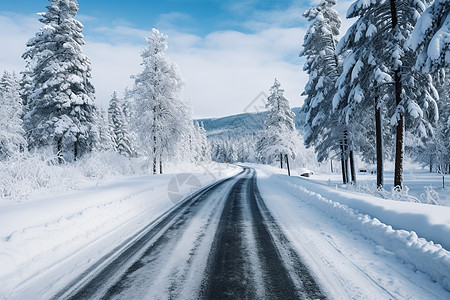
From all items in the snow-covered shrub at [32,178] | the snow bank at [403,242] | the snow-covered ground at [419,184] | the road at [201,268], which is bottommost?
the snow-covered ground at [419,184]

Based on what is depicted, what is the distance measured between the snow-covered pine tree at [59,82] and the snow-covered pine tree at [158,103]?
4411mm

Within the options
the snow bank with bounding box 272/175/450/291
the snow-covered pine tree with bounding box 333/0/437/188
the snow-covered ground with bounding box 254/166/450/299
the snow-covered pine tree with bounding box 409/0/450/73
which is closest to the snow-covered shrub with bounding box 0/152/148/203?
the snow-covered ground with bounding box 254/166/450/299

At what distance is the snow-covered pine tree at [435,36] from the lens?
5.89 meters

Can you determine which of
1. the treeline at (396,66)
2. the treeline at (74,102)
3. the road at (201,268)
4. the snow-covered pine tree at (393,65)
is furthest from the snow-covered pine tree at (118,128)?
the road at (201,268)

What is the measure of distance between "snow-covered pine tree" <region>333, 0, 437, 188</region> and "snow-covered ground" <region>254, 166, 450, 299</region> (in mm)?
6342

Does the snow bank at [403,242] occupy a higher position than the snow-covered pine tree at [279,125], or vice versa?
the snow-covered pine tree at [279,125]

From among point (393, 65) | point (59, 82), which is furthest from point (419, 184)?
point (59, 82)

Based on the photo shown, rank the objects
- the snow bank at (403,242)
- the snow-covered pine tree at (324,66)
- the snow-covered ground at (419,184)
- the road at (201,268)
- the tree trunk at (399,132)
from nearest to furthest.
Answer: the road at (201,268), the snow bank at (403,242), the tree trunk at (399,132), the snow-covered ground at (419,184), the snow-covered pine tree at (324,66)

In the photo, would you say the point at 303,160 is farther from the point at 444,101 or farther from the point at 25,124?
the point at 25,124

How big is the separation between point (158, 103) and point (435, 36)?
19685 mm

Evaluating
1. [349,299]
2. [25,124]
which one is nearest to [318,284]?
[349,299]

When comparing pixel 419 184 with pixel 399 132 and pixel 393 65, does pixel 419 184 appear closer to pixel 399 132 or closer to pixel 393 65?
pixel 399 132

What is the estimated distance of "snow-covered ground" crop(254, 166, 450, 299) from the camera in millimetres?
3246

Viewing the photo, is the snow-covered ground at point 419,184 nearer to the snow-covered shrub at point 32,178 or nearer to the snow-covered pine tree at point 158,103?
the snow-covered shrub at point 32,178
